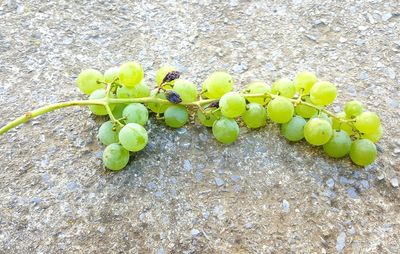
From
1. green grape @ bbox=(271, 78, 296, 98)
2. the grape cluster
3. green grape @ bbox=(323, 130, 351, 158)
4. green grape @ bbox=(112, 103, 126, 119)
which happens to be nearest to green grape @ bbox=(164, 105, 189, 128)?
the grape cluster

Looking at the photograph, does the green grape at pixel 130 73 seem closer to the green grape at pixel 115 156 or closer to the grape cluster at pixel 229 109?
the grape cluster at pixel 229 109

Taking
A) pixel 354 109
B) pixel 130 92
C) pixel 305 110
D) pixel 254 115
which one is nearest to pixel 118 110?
pixel 130 92

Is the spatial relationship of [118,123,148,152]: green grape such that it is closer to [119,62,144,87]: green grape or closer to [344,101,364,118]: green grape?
[119,62,144,87]: green grape

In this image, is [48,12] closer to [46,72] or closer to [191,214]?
[46,72]

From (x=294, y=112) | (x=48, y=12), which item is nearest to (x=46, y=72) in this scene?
(x=48, y=12)

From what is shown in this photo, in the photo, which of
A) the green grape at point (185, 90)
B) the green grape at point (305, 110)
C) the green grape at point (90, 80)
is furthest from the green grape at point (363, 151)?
the green grape at point (90, 80)

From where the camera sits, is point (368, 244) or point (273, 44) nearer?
point (368, 244)

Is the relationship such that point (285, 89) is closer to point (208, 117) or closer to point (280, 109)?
point (280, 109)
